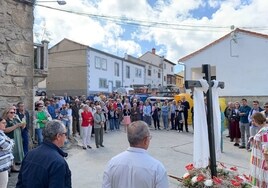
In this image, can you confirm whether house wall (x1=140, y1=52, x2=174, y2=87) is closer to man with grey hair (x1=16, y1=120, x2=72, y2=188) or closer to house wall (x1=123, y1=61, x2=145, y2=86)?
house wall (x1=123, y1=61, x2=145, y2=86)

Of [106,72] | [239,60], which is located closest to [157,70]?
[106,72]

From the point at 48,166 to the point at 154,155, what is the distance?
8.19 m

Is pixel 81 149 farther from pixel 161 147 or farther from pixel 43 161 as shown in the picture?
pixel 43 161

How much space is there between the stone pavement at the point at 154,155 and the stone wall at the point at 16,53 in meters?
2.46

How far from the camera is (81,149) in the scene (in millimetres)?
11664

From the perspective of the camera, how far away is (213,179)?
4367mm

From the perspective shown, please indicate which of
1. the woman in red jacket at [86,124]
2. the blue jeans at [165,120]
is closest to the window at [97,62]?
the blue jeans at [165,120]

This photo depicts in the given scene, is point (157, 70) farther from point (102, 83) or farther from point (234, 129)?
point (234, 129)

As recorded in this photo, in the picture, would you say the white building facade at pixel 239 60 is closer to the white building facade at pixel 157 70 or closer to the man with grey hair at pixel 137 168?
the man with grey hair at pixel 137 168

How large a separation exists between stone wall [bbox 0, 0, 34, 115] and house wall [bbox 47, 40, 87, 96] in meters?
27.7

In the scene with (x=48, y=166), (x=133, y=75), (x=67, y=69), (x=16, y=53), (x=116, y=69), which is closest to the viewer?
(x=48, y=166)

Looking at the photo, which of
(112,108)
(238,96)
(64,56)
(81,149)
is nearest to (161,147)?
(81,149)

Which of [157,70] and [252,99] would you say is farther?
[157,70]

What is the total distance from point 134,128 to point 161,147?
31.9 feet
